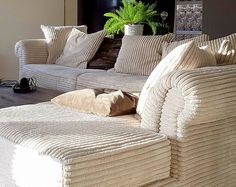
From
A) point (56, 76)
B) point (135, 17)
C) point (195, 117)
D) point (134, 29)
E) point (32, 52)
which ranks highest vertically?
point (135, 17)

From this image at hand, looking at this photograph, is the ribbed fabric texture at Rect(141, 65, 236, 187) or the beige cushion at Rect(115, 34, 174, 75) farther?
the beige cushion at Rect(115, 34, 174, 75)

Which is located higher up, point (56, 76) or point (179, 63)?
point (179, 63)

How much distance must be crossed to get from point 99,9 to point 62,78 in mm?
2977

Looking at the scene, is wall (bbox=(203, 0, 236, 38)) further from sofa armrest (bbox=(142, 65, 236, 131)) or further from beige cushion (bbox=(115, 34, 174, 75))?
sofa armrest (bbox=(142, 65, 236, 131))

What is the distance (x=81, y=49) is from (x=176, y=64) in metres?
2.41

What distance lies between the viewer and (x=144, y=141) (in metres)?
1.48

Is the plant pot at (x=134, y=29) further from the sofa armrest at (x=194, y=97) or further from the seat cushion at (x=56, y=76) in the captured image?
the sofa armrest at (x=194, y=97)

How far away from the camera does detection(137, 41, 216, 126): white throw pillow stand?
1738mm

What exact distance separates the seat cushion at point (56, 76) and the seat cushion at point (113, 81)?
94 millimetres

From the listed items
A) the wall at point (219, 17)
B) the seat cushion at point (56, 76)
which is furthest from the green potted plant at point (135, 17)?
the seat cushion at point (56, 76)

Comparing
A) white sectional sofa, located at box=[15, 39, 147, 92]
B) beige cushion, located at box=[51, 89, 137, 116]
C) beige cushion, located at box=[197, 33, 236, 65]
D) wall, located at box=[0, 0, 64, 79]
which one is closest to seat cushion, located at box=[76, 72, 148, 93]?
white sectional sofa, located at box=[15, 39, 147, 92]

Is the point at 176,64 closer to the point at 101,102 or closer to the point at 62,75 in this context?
the point at 101,102

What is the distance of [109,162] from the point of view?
4.45 feet

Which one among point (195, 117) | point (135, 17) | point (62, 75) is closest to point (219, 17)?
point (135, 17)
